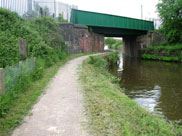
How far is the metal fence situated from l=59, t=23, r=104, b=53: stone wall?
251 cm

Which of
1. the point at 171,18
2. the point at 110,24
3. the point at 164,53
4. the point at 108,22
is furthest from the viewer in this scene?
the point at 164,53

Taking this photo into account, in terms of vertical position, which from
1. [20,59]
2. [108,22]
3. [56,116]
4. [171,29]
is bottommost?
[56,116]

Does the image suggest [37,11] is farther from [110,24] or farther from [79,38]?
[110,24]

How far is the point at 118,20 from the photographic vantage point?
31.4m

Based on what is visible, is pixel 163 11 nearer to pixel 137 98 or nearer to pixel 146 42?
pixel 146 42

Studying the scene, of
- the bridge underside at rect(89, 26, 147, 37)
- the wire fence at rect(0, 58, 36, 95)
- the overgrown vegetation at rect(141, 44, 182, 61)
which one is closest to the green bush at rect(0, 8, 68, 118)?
the wire fence at rect(0, 58, 36, 95)

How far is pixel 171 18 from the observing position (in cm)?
3183

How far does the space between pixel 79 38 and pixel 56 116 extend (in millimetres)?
20837

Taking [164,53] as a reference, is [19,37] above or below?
above

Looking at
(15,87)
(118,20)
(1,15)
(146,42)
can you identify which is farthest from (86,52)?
(15,87)

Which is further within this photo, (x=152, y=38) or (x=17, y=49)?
(x=152, y=38)

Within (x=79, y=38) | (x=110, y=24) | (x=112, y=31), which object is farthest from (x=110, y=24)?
(x=79, y=38)

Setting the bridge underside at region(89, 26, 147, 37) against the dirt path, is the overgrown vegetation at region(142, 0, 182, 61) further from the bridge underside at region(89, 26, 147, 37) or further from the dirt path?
the dirt path

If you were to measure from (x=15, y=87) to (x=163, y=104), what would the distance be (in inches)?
248
